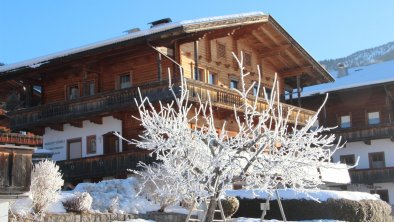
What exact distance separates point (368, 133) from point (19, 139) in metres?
27.7

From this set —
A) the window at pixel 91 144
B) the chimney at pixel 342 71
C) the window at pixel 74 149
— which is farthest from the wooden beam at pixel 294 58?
the chimney at pixel 342 71

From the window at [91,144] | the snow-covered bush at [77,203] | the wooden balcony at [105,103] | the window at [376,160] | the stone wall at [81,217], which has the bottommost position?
the stone wall at [81,217]

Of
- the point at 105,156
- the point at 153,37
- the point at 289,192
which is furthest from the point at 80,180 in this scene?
the point at 289,192

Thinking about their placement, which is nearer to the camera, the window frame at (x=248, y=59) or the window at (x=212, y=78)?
the window at (x=212, y=78)

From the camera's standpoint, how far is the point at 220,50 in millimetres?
29234

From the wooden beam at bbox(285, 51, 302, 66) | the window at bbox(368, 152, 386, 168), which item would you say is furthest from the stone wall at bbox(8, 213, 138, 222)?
the window at bbox(368, 152, 386, 168)

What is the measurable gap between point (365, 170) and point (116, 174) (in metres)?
19.2

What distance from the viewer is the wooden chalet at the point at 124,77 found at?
79.2ft

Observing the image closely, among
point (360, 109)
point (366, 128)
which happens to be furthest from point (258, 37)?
point (360, 109)

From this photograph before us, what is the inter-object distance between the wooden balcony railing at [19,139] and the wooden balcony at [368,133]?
27.1 m

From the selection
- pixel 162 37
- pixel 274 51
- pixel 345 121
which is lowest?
pixel 345 121

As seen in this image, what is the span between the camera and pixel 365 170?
37094 millimetres

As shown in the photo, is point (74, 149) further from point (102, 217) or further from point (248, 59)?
point (102, 217)

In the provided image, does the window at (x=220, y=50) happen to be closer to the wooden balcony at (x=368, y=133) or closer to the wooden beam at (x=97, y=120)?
the wooden beam at (x=97, y=120)
